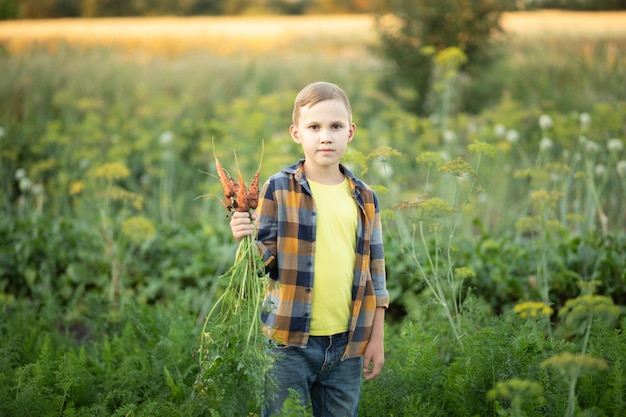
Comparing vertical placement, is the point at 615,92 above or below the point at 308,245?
above

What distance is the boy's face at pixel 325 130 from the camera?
2154 mm

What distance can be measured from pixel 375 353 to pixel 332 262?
0.36 metres

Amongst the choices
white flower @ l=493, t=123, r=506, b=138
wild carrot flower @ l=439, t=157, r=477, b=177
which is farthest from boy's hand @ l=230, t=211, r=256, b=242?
white flower @ l=493, t=123, r=506, b=138

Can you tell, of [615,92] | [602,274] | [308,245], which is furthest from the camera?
[615,92]

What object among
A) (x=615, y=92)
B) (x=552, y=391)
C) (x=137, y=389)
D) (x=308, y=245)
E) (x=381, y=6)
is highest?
(x=381, y=6)

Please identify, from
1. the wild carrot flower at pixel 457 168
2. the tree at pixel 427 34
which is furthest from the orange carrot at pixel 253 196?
the tree at pixel 427 34

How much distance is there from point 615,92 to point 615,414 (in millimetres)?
7928

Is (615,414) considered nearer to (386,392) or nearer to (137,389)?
(386,392)

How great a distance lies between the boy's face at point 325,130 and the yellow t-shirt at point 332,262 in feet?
0.41

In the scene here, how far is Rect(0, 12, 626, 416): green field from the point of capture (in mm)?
2430

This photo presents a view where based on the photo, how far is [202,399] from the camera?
7.39ft

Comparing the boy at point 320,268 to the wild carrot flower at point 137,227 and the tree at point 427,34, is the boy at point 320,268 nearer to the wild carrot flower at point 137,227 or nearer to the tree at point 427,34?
the wild carrot flower at point 137,227

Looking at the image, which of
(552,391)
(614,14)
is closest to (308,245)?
(552,391)

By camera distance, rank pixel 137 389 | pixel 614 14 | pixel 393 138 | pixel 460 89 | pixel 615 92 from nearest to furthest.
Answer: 1. pixel 137 389
2. pixel 393 138
3. pixel 615 92
4. pixel 460 89
5. pixel 614 14
